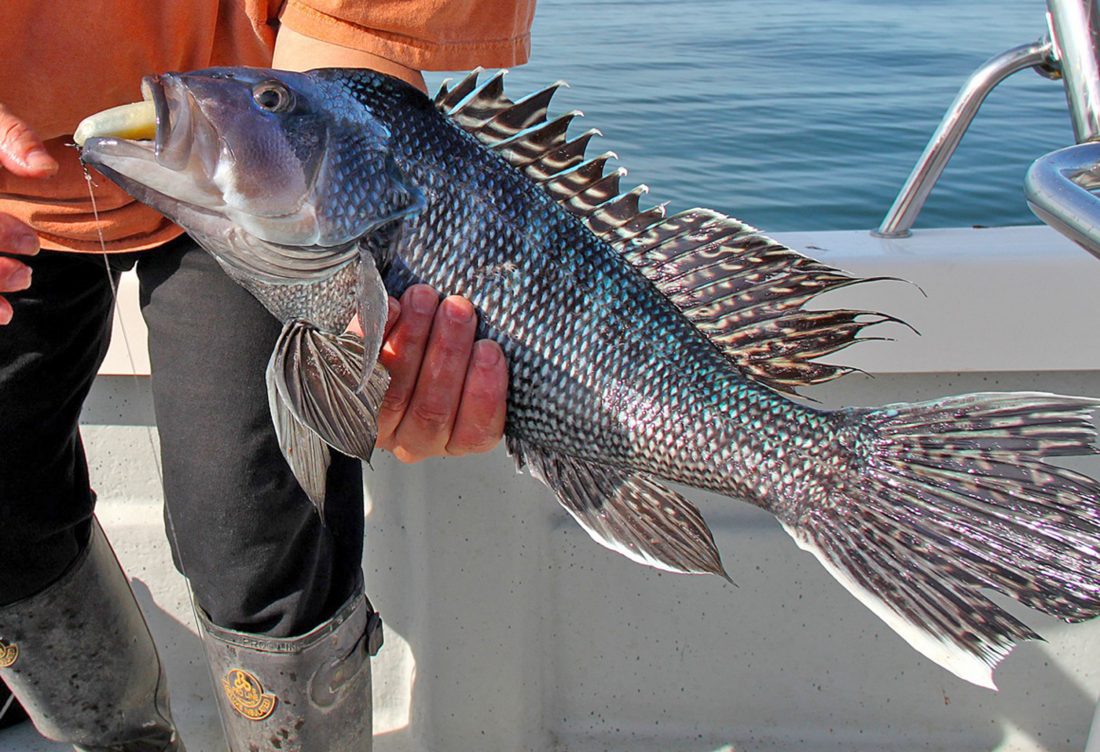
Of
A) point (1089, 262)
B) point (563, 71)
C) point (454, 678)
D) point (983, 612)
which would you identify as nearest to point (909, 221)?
point (1089, 262)

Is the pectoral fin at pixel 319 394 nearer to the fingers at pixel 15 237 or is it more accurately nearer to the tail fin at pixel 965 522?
the fingers at pixel 15 237

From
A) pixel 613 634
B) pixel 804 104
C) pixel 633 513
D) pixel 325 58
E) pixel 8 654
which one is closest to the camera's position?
pixel 633 513

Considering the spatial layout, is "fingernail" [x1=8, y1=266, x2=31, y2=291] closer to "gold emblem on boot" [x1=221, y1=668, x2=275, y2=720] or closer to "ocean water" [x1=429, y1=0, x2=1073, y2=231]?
"gold emblem on boot" [x1=221, y1=668, x2=275, y2=720]

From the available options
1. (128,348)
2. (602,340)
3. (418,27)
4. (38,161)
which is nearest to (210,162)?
(38,161)

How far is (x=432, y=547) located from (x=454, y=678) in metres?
0.31

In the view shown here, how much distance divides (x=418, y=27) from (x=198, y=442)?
2.29 feet

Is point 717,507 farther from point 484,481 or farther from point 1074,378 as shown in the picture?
point 1074,378

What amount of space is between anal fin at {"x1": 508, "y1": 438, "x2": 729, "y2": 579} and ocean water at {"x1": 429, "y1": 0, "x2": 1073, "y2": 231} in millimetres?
3907

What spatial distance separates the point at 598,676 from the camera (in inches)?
93.4

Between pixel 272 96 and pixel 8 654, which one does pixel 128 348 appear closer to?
pixel 8 654

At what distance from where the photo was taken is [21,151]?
1.24 metres

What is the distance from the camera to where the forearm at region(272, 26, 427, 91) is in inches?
61.4

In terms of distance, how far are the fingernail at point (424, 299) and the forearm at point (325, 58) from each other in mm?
349

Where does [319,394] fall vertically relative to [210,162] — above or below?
below
